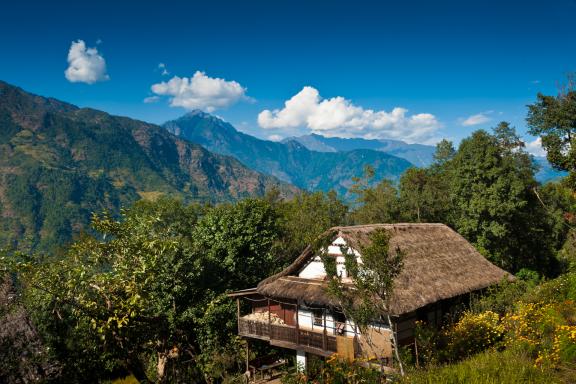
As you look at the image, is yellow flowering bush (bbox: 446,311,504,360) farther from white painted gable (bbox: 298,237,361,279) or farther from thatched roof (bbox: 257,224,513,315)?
white painted gable (bbox: 298,237,361,279)

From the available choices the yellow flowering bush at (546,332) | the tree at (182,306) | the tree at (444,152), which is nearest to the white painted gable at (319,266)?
the tree at (182,306)

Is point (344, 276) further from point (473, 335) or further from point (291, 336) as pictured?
point (473, 335)

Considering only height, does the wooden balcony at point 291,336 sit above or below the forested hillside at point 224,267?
below

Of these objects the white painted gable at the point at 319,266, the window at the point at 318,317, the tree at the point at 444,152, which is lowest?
the window at the point at 318,317

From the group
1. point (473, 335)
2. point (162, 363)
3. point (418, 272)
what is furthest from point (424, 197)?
point (162, 363)

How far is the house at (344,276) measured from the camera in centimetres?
1891

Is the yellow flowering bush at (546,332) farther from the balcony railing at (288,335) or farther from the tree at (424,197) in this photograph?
the tree at (424,197)

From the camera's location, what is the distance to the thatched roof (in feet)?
62.7

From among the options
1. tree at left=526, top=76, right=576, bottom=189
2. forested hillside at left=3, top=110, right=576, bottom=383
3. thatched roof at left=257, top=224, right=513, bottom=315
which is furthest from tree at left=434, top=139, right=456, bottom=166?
thatched roof at left=257, top=224, right=513, bottom=315

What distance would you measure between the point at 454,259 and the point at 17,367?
65.9 ft

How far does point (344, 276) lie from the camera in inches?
825

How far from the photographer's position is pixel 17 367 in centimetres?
1625

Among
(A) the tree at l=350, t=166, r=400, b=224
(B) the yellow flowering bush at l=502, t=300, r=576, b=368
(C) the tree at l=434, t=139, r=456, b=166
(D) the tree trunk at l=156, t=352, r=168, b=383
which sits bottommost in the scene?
(D) the tree trunk at l=156, t=352, r=168, b=383

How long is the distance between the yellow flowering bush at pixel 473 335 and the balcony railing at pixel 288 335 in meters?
5.05
